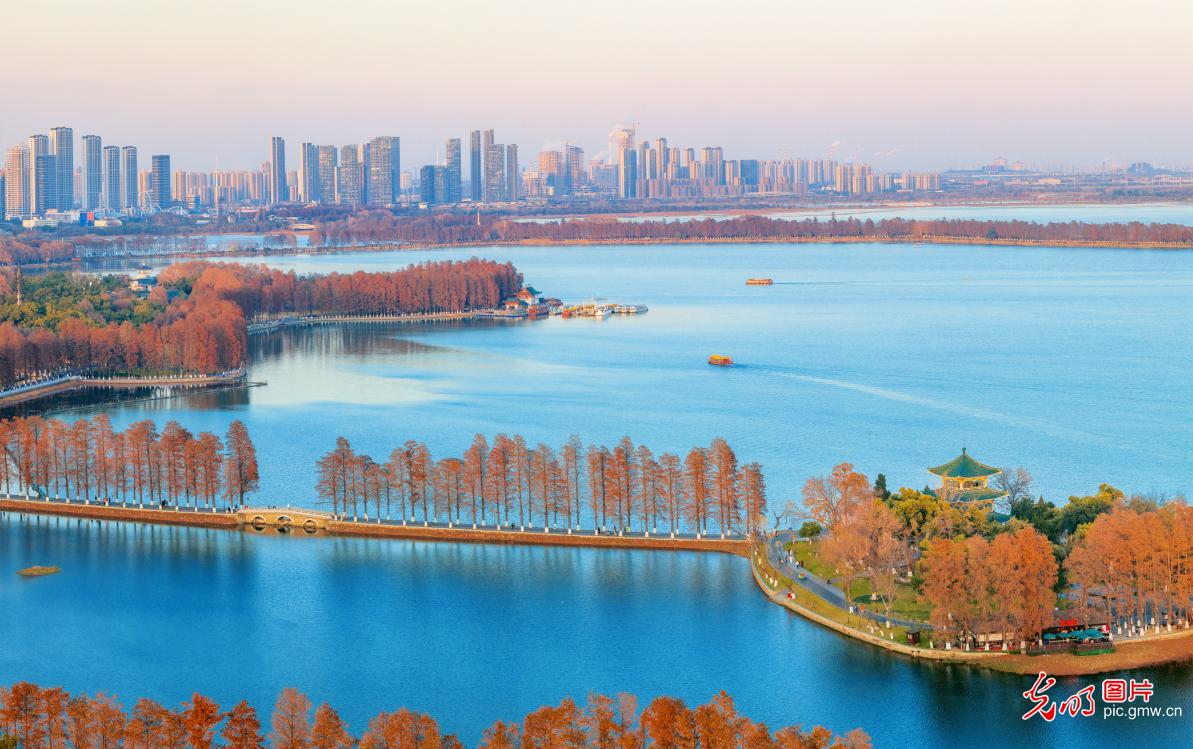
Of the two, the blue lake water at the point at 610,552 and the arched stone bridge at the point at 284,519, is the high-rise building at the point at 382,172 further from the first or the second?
the arched stone bridge at the point at 284,519

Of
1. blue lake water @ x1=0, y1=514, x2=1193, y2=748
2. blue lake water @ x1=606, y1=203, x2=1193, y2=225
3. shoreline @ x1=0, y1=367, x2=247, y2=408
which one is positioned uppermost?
blue lake water @ x1=606, y1=203, x2=1193, y2=225

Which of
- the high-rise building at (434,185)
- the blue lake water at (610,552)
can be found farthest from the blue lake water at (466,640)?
the high-rise building at (434,185)

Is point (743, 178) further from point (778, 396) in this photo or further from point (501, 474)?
point (501, 474)

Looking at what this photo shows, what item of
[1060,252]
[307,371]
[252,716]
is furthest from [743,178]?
[252,716]

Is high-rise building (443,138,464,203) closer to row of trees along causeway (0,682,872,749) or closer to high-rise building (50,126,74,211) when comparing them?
high-rise building (50,126,74,211)

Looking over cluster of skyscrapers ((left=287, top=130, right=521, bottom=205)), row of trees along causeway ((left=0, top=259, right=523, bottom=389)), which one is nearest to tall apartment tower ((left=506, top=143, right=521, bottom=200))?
cluster of skyscrapers ((left=287, top=130, right=521, bottom=205))

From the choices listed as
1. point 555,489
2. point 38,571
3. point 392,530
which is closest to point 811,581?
point 555,489

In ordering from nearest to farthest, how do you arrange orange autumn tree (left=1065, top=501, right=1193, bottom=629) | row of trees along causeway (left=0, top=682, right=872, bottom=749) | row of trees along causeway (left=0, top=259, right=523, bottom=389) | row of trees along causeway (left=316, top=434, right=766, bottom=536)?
row of trees along causeway (left=0, top=682, right=872, bottom=749) → orange autumn tree (left=1065, top=501, right=1193, bottom=629) → row of trees along causeway (left=316, top=434, right=766, bottom=536) → row of trees along causeway (left=0, top=259, right=523, bottom=389)

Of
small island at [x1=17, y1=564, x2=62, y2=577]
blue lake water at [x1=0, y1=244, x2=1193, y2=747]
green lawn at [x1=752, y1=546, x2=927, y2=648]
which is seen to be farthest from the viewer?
small island at [x1=17, y1=564, x2=62, y2=577]
